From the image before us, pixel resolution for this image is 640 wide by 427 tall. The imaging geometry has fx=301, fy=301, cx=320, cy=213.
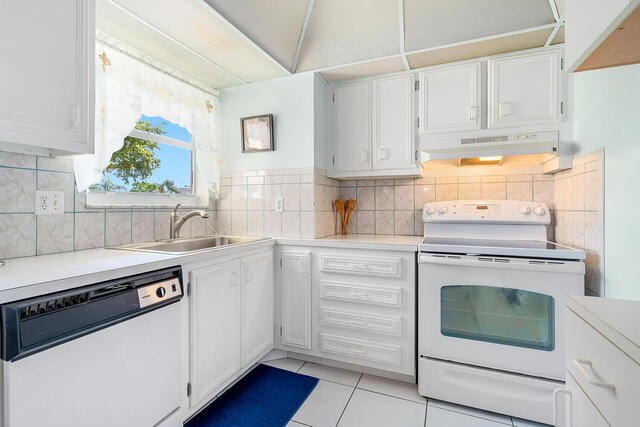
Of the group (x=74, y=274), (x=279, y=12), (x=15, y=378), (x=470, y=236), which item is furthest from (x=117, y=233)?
(x=470, y=236)

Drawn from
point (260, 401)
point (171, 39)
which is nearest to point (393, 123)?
Answer: point (171, 39)

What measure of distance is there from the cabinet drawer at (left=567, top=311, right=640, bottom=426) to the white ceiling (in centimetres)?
177

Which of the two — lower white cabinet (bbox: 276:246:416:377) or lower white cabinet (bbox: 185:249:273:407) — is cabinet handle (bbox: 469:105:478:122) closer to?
lower white cabinet (bbox: 276:246:416:377)

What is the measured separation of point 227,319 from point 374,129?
1704mm

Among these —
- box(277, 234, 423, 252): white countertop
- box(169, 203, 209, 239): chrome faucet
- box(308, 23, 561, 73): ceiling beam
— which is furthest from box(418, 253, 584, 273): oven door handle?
box(169, 203, 209, 239): chrome faucet

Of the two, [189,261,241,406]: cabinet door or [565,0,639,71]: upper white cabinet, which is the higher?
[565,0,639,71]: upper white cabinet

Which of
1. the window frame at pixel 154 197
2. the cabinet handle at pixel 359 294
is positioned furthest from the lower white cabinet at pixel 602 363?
the window frame at pixel 154 197

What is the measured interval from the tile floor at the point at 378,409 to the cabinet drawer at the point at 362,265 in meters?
0.71

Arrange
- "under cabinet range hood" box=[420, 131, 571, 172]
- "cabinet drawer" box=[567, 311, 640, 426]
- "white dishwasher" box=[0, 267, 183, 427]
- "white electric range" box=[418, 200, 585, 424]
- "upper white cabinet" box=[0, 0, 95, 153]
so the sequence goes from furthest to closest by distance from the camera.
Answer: "under cabinet range hood" box=[420, 131, 571, 172], "white electric range" box=[418, 200, 585, 424], "upper white cabinet" box=[0, 0, 95, 153], "white dishwasher" box=[0, 267, 183, 427], "cabinet drawer" box=[567, 311, 640, 426]

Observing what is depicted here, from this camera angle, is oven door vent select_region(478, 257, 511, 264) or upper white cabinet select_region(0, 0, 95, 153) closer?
upper white cabinet select_region(0, 0, 95, 153)

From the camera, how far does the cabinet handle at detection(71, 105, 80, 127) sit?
128 cm

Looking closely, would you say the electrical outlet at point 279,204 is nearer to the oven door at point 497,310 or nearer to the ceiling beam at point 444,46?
the ceiling beam at point 444,46

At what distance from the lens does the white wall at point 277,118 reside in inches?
90.4

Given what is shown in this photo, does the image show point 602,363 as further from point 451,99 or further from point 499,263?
point 451,99
